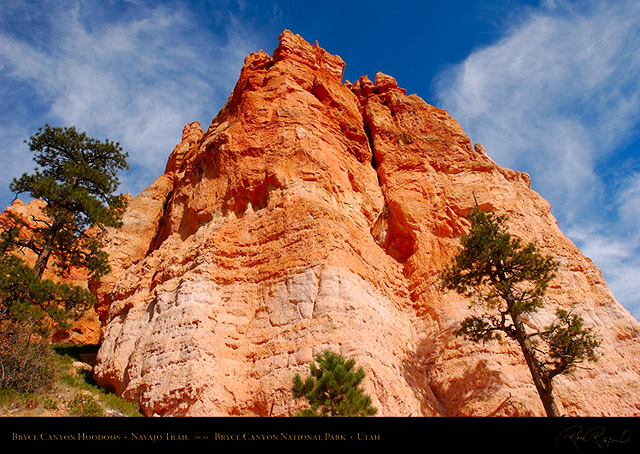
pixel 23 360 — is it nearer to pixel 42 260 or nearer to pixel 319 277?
pixel 42 260

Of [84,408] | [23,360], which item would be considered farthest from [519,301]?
[23,360]

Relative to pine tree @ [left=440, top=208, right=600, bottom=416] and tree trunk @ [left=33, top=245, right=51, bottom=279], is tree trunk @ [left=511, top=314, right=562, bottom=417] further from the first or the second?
tree trunk @ [left=33, top=245, right=51, bottom=279]

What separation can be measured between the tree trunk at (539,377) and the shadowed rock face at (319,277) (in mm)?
2275

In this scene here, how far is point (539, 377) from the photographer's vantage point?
13.3m

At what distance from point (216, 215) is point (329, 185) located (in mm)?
5426

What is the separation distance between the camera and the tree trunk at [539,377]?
12602mm

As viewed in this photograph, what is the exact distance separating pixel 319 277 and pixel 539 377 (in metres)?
7.51

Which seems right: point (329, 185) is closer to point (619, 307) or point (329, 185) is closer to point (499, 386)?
point (499, 386)
